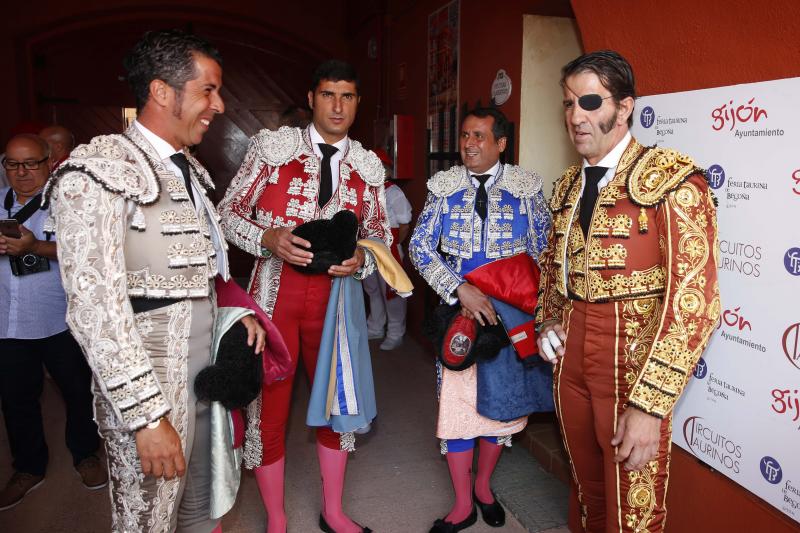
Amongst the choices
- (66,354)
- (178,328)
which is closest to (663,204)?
(178,328)

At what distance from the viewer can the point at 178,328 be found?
1.62 meters

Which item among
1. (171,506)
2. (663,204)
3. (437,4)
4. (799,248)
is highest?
(437,4)

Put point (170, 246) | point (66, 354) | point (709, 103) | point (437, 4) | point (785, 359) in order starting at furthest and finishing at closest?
1. point (437, 4)
2. point (66, 354)
3. point (709, 103)
4. point (785, 359)
5. point (170, 246)

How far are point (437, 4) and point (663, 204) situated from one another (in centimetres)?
366

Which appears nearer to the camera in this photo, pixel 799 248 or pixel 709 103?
pixel 799 248

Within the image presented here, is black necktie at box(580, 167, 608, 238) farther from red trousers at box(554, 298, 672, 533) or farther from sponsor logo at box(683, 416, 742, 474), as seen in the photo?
sponsor logo at box(683, 416, 742, 474)

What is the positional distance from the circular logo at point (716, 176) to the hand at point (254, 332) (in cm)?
153

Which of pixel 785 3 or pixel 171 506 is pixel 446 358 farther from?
pixel 785 3

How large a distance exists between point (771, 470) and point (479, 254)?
1.32 metres

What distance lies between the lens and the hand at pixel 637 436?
1603mm

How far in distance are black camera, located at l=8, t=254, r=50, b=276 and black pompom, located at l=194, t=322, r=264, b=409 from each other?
1.75m

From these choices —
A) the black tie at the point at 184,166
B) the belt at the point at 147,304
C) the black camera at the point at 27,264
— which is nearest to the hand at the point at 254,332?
the belt at the point at 147,304

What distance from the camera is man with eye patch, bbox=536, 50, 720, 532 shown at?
159cm

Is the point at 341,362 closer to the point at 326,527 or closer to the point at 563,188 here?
the point at 326,527
